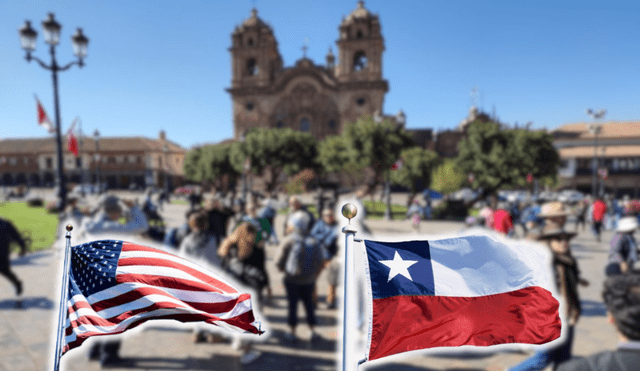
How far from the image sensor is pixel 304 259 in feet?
14.9

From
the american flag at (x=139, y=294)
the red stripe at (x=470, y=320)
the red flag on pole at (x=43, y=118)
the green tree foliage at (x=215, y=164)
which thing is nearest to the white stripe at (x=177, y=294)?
the american flag at (x=139, y=294)

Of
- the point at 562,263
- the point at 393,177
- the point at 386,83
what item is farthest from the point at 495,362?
the point at 386,83

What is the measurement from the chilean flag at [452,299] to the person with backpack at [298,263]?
2.47 meters

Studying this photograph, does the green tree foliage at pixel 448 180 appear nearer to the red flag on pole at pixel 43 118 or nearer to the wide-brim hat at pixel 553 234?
the wide-brim hat at pixel 553 234

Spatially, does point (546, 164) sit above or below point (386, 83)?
below

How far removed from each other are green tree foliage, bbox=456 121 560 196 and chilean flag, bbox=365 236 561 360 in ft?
81.4

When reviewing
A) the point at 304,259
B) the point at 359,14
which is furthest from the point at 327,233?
the point at 359,14

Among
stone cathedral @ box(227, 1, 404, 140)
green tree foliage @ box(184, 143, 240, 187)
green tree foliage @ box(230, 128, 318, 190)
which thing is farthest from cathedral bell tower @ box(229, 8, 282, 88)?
green tree foliage @ box(230, 128, 318, 190)

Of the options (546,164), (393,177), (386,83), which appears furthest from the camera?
(386,83)

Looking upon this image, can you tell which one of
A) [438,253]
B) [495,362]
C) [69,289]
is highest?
[438,253]

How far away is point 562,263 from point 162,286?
3.90m

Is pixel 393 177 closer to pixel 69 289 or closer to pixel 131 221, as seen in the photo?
pixel 131 221

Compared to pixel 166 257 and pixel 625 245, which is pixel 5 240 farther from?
pixel 625 245

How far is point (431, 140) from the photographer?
51312mm
